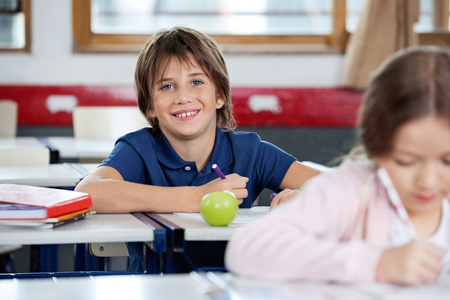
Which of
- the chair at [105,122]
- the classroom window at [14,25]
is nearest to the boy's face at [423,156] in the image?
the chair at [105,122]

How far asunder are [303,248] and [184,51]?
3.82 ft

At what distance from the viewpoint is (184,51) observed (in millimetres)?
1997

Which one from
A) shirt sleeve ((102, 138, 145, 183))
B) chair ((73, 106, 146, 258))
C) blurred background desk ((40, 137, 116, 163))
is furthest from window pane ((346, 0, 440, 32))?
shirt sleeve ((102, 138, 145, 183))

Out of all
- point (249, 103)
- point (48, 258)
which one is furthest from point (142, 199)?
point (249, 103)

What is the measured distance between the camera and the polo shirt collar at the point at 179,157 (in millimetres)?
1980

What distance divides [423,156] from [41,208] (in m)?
0.82

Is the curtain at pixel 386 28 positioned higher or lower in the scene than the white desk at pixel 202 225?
higher

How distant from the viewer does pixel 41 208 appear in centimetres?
141

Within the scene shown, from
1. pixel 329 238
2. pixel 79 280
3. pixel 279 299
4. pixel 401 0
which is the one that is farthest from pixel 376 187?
pixel 401 0

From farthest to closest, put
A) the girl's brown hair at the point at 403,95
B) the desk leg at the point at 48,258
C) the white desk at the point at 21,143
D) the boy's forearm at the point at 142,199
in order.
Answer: the white desk at the point at 21,143 < the desk leg at the point at 48,258 < the boy's forearm at the point at 142,199 < the girl's brown hair at the point at 403,95

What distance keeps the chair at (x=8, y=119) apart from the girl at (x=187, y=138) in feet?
6.19

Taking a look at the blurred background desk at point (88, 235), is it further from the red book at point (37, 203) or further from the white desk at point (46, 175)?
the white desk at point (46, 175)

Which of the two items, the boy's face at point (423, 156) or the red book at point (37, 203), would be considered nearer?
the boy's face at point (423, 156)

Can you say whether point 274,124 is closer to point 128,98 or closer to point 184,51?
point 128,98
